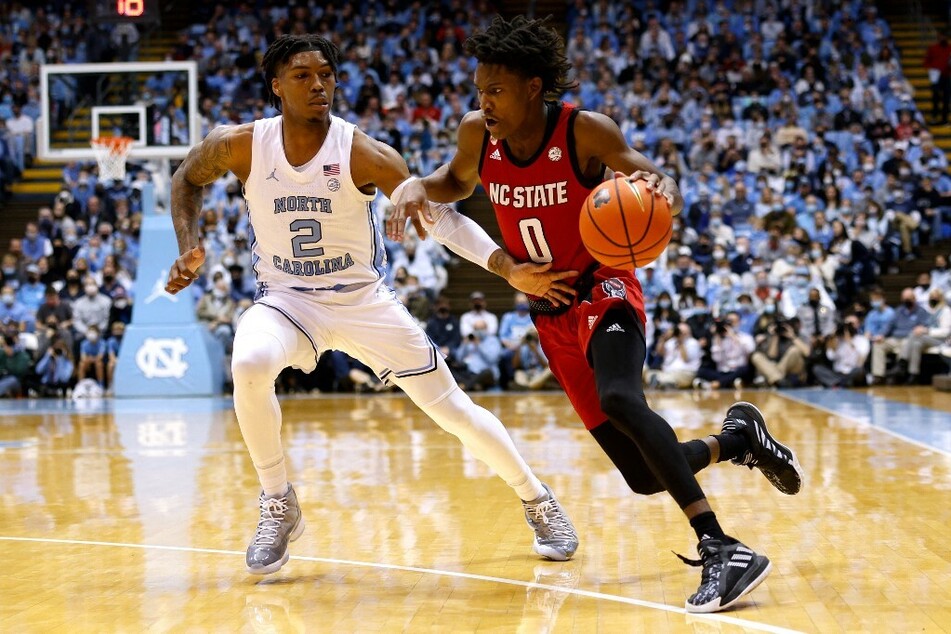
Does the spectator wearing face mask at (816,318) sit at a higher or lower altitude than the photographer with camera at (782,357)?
higher

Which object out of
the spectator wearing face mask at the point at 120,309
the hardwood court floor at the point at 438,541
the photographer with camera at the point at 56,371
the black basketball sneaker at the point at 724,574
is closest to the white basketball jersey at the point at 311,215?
the hardwood court floor at the point at 438,541

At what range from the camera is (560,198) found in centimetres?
509

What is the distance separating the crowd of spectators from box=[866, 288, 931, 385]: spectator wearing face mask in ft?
0.11

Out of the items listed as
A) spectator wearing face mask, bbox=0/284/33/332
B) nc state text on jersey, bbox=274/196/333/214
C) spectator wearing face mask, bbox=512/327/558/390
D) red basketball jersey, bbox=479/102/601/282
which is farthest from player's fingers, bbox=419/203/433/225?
spectator wearing face mask, bbox=0/284/33/332

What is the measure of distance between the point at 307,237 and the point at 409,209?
694 mm

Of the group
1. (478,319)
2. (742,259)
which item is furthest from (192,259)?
(742,259)

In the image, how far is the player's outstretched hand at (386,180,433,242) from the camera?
15.9 ft

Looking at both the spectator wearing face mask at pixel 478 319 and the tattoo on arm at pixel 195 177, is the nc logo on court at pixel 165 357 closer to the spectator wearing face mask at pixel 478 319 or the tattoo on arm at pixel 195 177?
the spectator wearing face mask at pixel 478 319

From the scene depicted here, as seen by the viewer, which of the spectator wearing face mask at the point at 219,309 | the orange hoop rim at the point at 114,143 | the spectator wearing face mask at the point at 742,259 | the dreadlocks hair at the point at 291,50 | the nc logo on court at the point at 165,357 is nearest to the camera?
the dreadlocks hair at the point at 291,50

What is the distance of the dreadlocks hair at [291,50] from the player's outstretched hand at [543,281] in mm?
1328

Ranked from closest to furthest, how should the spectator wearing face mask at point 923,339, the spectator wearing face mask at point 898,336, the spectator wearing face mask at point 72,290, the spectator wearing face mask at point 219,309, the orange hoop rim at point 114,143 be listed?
the orange hoop rim at point 114,143 < the spectator wearing face mask at point 923,339 < the spectator wearing face mask at point 898,336 < the spectator wearing face mask at point 219,309 < the spectator wearing face mask at point 72,290

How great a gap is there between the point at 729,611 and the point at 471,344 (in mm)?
13719

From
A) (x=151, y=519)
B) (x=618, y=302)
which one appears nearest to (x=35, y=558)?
(x=151, y=519)

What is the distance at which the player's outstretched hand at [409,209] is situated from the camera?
190 inches
